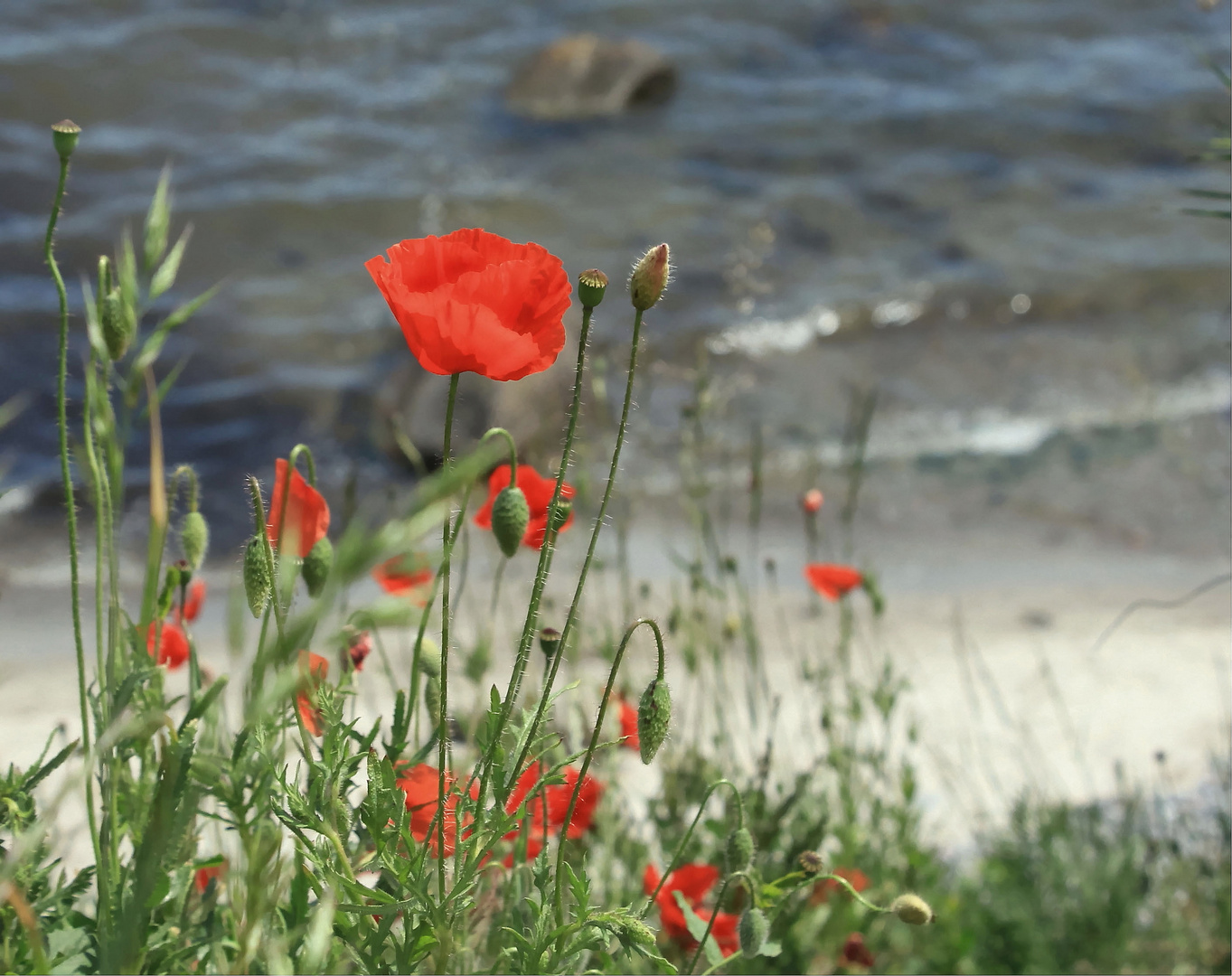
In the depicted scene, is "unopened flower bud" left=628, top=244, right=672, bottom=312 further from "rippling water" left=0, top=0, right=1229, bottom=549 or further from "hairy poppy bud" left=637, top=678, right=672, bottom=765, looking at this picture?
"rippling water" left=0, top=0, right=1229, bottom=549

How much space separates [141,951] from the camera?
39.8 inches

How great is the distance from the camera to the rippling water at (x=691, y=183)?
6.13 metres

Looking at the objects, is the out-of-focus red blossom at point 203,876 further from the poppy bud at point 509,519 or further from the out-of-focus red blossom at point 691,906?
the poppy bud at point 509,519

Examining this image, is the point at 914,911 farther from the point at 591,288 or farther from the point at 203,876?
the point at 203,876

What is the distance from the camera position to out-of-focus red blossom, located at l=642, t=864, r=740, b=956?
5.32 feet

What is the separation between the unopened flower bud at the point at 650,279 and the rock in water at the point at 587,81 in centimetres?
805

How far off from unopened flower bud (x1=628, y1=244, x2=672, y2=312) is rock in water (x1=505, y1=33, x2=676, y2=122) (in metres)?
8.05

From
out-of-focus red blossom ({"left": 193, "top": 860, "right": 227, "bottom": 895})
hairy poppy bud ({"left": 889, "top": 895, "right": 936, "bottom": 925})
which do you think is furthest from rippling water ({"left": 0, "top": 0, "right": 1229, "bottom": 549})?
hairy poppy bud ({"left": 889, "top": 895, "right": 936, "bottom": 925})

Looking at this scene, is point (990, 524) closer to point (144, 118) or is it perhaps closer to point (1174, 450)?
point (1174, 450)

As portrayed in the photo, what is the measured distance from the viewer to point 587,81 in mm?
8812

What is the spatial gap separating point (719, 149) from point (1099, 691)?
18.8 feet

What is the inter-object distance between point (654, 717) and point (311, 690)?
0.30 meters

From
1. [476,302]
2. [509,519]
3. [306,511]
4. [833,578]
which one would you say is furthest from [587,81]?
[509,519]

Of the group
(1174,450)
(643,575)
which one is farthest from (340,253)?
(1174,450)
